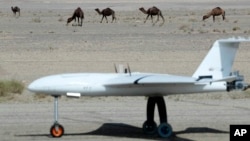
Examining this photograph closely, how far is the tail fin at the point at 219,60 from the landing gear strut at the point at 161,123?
2.15 feet

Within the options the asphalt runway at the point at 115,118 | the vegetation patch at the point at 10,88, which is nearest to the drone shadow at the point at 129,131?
the asphalt runway at the point at 115,118

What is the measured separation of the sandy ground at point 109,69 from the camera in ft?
46.7

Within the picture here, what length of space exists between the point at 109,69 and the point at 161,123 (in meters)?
12.4

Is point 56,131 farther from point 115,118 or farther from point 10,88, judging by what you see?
point 10,88

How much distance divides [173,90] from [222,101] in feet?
16.1

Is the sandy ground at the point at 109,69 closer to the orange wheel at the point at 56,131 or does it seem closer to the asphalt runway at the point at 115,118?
the asphalt runway at the point at 115,118

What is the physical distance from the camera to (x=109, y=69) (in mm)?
25344

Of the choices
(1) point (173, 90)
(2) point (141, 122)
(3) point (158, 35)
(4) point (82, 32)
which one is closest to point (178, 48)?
(3) point (158, 35)

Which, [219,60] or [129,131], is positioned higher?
[219,60]

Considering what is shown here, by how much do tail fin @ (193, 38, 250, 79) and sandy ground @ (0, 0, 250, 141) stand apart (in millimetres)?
955

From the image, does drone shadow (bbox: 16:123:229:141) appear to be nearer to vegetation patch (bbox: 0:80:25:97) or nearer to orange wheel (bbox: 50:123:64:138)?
orange wheel (bbox: 50:123:64:138)

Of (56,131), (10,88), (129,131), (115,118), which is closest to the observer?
(56,131)

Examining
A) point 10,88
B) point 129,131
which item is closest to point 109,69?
point 10,88

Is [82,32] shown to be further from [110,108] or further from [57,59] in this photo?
[110,108]
